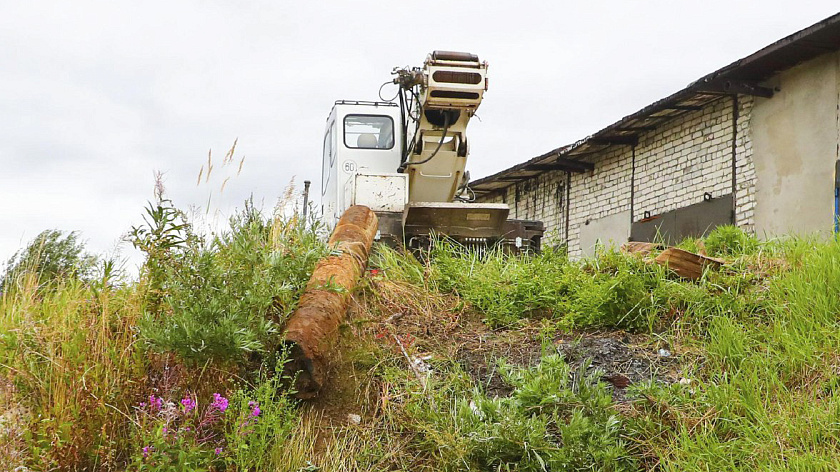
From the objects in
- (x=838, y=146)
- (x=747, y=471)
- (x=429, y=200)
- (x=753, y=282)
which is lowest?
(x=747, y=471)

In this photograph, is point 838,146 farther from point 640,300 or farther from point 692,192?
point 640,300

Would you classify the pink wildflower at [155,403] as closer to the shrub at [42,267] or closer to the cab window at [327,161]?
the shrub at [42,267]

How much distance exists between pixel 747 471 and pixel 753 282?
2086mm

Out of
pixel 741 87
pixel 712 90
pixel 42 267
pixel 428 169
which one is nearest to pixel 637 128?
pixel 712 90

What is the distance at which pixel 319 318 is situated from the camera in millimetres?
A: 4379

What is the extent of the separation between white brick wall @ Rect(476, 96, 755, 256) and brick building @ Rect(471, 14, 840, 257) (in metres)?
0.02

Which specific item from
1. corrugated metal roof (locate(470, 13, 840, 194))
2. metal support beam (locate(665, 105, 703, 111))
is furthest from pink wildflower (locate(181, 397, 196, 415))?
metal support beam (locate(665, 105, 703, 111))

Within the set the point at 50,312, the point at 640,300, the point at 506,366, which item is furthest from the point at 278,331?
the point at 640,300

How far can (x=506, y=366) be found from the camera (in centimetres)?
416

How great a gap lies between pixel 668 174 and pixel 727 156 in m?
1.43

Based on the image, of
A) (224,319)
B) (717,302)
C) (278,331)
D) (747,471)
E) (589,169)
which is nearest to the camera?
(747,471)

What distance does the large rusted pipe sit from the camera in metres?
4.12

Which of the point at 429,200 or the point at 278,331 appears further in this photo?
the point at 429,200

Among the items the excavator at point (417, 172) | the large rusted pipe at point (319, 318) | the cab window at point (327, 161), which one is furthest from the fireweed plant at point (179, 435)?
the cab window at point (327, 161)
